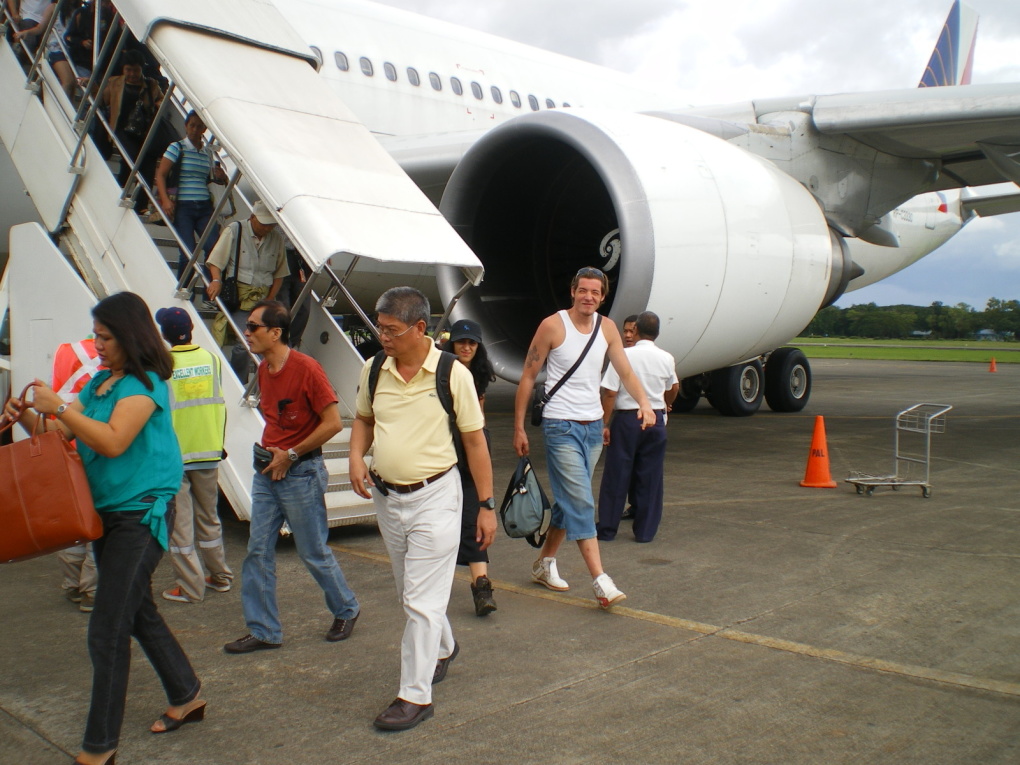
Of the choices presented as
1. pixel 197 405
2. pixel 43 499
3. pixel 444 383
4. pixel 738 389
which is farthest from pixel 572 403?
pixel 738 389

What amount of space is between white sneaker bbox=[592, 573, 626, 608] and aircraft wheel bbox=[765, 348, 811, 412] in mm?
8411

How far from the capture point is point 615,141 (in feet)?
21.0

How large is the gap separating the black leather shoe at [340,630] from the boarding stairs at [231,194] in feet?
4.98

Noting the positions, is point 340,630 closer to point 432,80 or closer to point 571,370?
point 571,370

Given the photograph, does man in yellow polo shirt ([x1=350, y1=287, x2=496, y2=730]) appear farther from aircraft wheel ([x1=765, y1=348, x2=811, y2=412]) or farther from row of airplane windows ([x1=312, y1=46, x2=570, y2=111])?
aircraft wheel ([x1=765, y1=348, x2=811, y2=412])

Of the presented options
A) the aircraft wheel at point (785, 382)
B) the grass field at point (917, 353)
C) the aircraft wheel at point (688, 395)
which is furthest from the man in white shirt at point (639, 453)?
the grass field at point (917, 353)

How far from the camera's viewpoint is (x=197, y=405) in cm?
429

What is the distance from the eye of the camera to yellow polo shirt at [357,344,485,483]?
3029 millimetres

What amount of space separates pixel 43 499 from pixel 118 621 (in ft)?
1.37

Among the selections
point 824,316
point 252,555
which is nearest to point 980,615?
point 252,555

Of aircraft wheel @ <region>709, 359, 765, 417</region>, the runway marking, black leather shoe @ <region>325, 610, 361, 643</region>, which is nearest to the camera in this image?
the runway marking

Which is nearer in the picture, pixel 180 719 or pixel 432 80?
pixel 180 719

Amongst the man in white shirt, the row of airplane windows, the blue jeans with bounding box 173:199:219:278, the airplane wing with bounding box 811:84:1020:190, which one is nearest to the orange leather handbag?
the man in white shirt

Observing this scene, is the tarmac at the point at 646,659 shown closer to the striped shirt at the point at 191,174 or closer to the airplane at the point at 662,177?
the airplane at the point at 662,177
